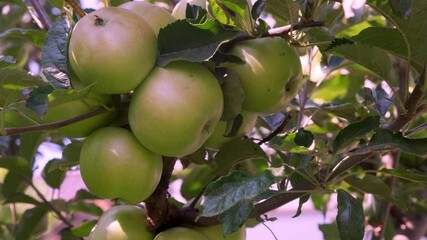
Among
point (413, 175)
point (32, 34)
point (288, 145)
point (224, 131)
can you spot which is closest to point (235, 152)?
point (224, 131)

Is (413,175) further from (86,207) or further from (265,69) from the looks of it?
(86,207)

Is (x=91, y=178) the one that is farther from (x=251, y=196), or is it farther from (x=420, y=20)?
(x=420, y=20)

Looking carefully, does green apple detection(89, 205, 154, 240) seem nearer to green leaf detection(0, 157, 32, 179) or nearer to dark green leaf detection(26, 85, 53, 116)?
dark green leaf detection(26, 85, 53, 116)

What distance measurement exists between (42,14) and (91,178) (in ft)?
1.37

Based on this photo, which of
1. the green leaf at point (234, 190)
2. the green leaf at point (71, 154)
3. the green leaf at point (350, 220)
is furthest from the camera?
the green leaf at point (71, 154)

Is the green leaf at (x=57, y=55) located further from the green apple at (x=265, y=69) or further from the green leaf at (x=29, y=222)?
the green leaf at (x=29, y=222)

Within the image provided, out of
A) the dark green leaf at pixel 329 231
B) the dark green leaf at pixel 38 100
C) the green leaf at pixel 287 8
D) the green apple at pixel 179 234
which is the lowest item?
the dark green leaf at pixel 329 231

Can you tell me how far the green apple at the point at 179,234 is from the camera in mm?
850

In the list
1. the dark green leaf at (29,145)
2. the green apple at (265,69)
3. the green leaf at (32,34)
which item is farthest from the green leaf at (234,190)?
the dark green leaf at (29,145)

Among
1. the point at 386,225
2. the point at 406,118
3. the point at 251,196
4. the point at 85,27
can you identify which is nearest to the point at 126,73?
the point at 85,27

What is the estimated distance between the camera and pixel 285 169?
79 cm

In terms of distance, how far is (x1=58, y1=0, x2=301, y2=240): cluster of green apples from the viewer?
73 centimetres

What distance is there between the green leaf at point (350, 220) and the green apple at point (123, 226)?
263 mm

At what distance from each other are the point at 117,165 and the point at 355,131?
1.01 ft
